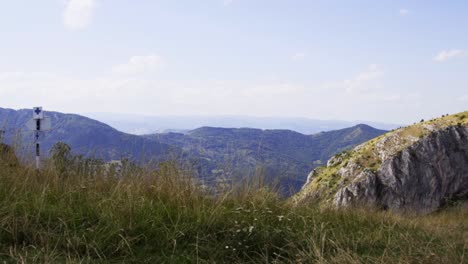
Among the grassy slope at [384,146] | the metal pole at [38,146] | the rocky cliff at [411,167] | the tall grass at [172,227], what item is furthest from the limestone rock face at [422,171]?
the tall grass at [172,227]

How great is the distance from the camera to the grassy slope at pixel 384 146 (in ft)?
92.9

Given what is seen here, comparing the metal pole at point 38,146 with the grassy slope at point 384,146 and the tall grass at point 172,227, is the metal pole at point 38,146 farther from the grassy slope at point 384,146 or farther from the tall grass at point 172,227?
the grassy slope at point 384,146

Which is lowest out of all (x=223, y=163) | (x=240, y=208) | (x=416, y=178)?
(x=416, y=178)

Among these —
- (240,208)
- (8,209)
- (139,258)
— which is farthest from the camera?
(240,208)

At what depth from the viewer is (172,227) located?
5023mm

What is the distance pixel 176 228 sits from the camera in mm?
4973

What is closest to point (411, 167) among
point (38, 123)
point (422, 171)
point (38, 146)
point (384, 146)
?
point (422, 171)

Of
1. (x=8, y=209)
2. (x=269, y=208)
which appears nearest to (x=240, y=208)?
(x=269, y=208)

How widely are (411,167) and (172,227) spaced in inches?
1028

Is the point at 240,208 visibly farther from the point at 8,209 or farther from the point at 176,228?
the point at 8,209

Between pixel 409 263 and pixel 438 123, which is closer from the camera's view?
pixel 409 263

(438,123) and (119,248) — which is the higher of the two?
(438,123)

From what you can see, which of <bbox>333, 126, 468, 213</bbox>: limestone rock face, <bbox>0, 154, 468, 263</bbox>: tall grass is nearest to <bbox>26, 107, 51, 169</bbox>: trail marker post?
<bbox>0, 154, 468, 263</bbox>: tall grass

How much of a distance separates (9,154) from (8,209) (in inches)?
118
